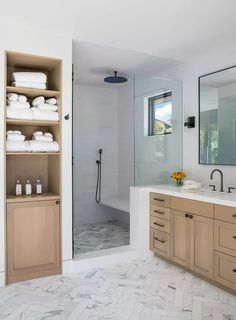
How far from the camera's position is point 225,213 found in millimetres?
2533

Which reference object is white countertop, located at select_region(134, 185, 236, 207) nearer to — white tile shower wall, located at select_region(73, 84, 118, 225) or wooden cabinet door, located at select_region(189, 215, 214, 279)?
wooden cabinet door, located at select_region(189, 215, 214, 279)

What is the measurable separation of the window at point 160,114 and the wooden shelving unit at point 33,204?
1273mm

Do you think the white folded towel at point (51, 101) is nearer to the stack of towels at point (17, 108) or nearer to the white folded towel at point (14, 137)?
the stack of towels at point (17, 108)

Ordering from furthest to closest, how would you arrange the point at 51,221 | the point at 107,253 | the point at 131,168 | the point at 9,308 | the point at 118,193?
the point at 118,193
the point at 131,168
the point at 107,253
the point at 51,221
the point at 9,308

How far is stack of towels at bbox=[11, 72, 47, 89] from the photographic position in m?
2.83

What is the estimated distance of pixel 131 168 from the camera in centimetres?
489

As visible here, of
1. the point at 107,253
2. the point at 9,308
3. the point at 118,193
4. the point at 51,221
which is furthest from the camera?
the point at 118,193

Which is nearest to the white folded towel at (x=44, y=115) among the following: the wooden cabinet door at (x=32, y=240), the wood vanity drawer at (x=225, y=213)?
the wooden cabinet door at (x=32, y=240)

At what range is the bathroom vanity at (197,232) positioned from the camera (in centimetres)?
252

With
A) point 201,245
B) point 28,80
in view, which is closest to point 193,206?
point 201,245

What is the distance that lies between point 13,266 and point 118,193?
275 centimetres

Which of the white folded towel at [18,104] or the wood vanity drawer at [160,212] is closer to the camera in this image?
the white folded towel at [18,104]

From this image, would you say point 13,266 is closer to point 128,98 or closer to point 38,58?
point 38,58


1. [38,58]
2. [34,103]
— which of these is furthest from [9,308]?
[38,58]
